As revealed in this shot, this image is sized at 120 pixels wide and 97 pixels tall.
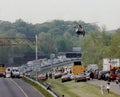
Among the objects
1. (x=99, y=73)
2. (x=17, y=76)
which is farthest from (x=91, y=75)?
(x=17, y=76)

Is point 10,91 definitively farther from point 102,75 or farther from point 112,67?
point 112,67

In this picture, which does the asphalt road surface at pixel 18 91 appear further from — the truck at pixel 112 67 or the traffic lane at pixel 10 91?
the truck at pixel 112 67

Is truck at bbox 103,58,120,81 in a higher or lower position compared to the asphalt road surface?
higher

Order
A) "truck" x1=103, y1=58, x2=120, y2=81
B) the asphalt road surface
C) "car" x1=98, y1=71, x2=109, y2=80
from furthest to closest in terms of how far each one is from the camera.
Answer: "car" x1=98, y1=71, x2=109, y2=80
"truck" x1=103, y1=58, x2=120, y2=81
the asphalt road surface

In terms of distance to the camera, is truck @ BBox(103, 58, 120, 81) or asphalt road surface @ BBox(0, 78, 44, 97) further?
truck @ BBox(103, 58, 120, 81)

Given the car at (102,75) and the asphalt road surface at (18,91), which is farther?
the car at (102,75)

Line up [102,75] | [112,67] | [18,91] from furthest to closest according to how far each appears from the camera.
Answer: [112,67] → [102,75] → [18,91]

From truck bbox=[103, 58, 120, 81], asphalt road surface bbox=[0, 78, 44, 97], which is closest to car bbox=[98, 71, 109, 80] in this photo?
truck bbox=[103, 58, 120, 81]

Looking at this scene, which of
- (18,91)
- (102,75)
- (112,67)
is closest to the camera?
(18,91)

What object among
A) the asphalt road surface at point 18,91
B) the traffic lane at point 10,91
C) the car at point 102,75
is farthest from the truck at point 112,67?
the traffic lane at point 10,91

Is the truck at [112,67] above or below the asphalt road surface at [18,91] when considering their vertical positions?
above

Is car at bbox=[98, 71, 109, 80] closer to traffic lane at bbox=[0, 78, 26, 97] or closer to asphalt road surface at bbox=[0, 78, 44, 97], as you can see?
asphalt road surface at bbox=[0, 78, 44, 97]

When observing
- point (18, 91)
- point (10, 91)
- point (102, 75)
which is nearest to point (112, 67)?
point (102, 75)
